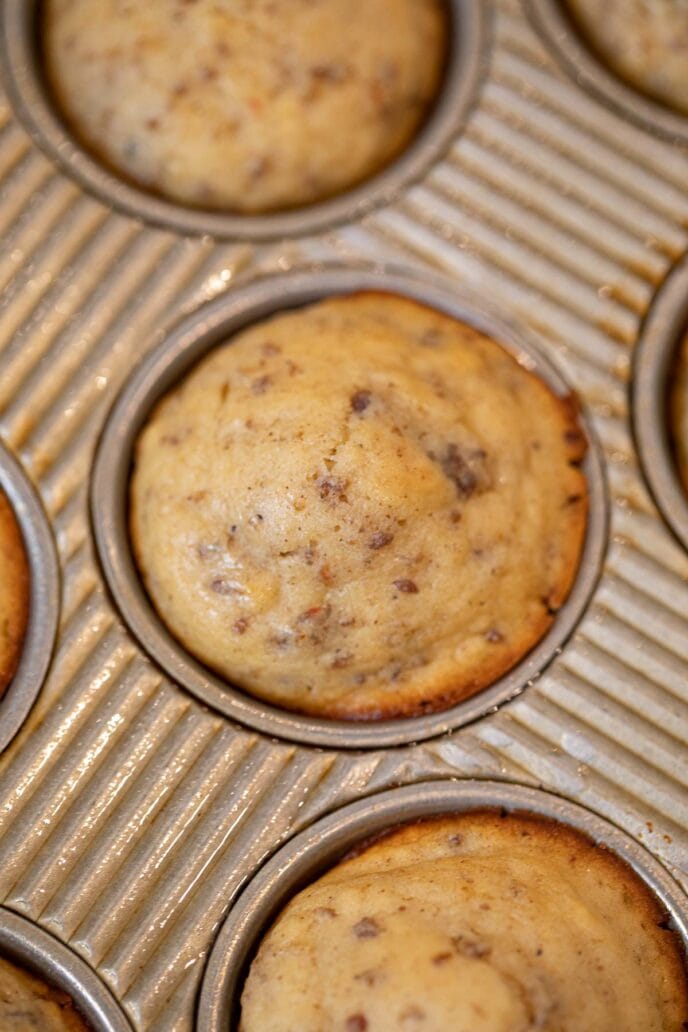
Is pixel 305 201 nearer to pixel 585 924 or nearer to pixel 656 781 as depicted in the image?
pixel 656 781

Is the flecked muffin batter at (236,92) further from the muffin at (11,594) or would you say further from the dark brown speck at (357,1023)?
the dark brown speck at (357,1023)

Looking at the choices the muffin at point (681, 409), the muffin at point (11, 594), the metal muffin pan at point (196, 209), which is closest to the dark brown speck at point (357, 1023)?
the muffin at point (11, 594)

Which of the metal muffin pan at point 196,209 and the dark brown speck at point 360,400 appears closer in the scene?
the dark brown speck at point 360,400

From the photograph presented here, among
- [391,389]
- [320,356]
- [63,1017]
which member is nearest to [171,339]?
[320,356]

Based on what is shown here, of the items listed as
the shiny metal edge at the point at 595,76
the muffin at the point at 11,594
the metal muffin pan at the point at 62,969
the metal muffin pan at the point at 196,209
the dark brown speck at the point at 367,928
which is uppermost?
the shiny metal edge at the point at 595,76

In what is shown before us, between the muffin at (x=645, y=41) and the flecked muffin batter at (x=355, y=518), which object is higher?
the muffin at (x=645, y=41)

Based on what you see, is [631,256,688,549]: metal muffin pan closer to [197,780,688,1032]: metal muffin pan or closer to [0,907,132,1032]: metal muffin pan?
Result: [197,780,688,1032]: metal muffin pan

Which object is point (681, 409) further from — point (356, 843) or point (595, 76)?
point (356, 843)
